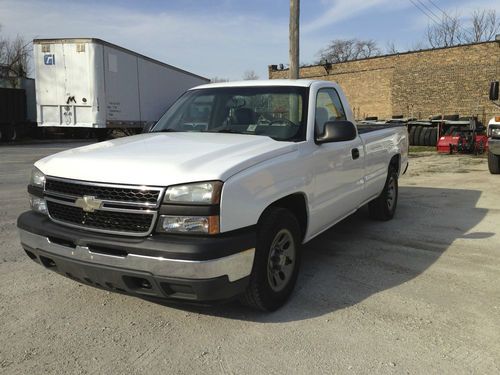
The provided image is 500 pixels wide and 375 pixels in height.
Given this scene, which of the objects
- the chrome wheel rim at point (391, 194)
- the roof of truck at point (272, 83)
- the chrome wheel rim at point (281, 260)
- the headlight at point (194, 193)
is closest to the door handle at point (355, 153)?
the roof of truck at point (272, 83)

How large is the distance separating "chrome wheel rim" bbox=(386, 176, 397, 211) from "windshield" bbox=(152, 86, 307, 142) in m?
2.84

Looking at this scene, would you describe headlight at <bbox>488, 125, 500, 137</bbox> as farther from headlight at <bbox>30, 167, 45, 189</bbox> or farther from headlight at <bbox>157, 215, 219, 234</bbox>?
headlight at <bbox>30, 167, 45, 189</bbox>

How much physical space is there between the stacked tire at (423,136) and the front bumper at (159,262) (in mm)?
19622

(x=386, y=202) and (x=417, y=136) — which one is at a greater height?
(x=417, y=136)

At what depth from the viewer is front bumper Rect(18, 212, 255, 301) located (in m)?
2.90

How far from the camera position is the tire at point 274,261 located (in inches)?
132

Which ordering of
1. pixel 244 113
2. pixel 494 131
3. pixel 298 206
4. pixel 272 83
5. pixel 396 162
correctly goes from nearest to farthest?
1. pixel 298 206
2. pixel 244 113
3. pixel 272 83
4. pixel 396 162
5. pixel 494 131

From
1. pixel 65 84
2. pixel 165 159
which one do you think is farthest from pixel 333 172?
pixel 65 84

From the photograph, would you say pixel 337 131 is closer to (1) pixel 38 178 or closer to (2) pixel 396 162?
(1) pixel 38 178

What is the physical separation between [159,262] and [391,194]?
472 centimetres

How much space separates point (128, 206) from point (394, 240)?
377 cm

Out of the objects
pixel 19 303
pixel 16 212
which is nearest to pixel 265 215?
pixel 19 303

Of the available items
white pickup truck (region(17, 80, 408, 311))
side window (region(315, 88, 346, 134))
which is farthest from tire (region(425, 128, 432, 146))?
white pickup truck (region(17, 80, 408, 311))

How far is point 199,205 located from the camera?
2938 mm
